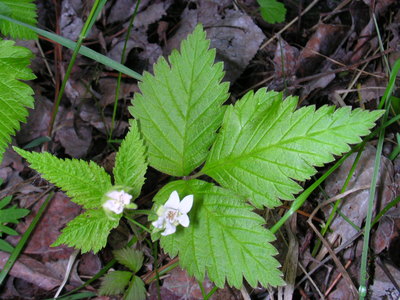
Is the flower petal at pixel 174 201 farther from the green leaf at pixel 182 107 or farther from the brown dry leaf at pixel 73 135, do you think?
the brown dry leaf at pixel 73 135

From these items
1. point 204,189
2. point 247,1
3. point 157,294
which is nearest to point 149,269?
point 157,294

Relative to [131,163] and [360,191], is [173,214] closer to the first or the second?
[131,163]

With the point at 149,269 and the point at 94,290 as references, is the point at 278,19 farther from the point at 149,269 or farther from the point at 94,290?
the point at 94,290

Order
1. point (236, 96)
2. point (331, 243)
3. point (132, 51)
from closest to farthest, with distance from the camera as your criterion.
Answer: point (331, 243)
point (236, 96)
point (132, 51)

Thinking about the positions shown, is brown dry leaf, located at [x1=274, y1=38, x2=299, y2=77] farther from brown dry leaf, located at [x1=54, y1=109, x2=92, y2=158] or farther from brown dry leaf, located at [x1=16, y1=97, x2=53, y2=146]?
brown dry leaf, located at [x1=16, y1=97, x2=53, y2=146]

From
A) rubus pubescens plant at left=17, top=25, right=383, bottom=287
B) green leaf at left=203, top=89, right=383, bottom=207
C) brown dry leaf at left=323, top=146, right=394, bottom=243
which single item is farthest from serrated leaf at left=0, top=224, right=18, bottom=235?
brown dry leaf at left=323, top=146, right=394, bottom=243

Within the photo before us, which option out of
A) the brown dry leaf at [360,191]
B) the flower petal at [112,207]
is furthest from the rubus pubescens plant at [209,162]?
the brown dry leaf at [360,191]
